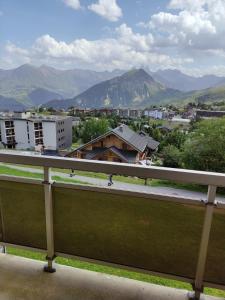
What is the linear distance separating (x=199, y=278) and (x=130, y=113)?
1827 mm

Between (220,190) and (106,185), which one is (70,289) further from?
(220,190)

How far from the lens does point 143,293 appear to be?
4.06 ft

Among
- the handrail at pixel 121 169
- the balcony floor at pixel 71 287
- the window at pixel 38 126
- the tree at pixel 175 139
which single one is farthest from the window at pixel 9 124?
the tree at pixel 175 139

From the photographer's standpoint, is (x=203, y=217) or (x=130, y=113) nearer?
(x=203, y=217)

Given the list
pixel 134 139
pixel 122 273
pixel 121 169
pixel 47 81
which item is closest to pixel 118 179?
pixel 121 169

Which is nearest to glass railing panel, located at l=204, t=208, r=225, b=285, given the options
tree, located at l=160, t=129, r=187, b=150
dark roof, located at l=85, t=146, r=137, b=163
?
dark roof, located at l=85, t=146, r=137, b=163

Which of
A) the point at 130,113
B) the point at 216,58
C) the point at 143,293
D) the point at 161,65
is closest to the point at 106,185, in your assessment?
the point at 143,293

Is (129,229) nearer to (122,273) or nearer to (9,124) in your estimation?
(122,273)

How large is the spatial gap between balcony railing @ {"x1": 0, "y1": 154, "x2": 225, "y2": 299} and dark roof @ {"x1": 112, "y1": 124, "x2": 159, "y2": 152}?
0.77 meters

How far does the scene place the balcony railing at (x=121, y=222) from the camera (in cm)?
104

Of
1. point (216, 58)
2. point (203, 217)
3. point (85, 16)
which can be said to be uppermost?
point (85, 16)

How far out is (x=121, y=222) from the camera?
117 cm

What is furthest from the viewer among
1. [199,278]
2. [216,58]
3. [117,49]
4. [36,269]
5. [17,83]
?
[17,83]

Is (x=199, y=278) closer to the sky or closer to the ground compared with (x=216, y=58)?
closer to the ground
